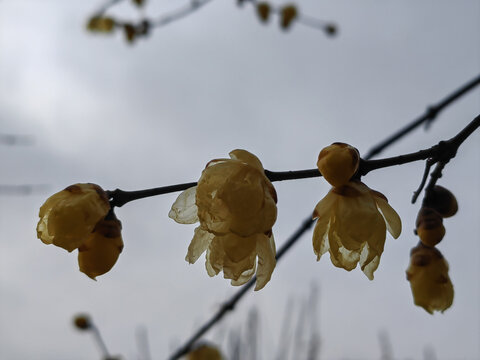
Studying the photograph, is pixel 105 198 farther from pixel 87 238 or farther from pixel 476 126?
pixel 476 126

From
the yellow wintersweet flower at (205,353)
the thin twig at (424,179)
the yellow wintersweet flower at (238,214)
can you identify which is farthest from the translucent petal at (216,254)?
the yellow wintersweet flower at (205,353)

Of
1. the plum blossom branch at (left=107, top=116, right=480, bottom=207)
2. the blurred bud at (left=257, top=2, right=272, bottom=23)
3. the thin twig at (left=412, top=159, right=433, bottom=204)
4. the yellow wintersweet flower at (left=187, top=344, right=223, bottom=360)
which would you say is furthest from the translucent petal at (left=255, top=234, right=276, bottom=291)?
the blurred bud at (left=257, top=2, right=272, bottom=23)

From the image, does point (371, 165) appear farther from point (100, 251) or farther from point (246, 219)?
point (100, 251)

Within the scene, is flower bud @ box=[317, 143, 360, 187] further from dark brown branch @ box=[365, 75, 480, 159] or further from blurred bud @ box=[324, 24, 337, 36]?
blurred bud @ box=[324, 24, 337, 36]

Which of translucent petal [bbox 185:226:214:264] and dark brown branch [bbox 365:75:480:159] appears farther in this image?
dark brown branch [bbox 365:75:480:159]

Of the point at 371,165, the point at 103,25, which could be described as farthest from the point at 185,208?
the point at 103,25

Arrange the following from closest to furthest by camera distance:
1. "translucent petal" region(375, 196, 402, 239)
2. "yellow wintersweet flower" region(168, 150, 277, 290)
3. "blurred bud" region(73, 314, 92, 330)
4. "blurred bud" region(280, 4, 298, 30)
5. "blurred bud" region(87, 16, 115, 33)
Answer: "yellow wintersweet flower" region(168, 150, 277, 290) < "translucent petal" region(375, 196, 402, 239) < "blurred bud" region(73, 314, 92, 330) < "blurred bud" region(280, 4, 298, 30) < "blurred bud" region(87, 16, 115, 33)

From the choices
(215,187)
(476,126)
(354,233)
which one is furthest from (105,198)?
(476,126)
